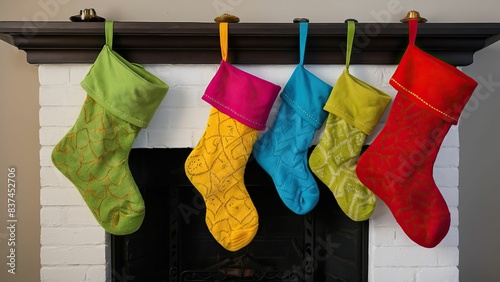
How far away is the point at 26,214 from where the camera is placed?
173cm

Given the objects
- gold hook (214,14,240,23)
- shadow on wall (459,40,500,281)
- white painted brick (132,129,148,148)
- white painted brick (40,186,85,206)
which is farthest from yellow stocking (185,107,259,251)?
shadow on wall (459,40,500,281)

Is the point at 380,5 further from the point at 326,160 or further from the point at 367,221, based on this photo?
the point at 367,221

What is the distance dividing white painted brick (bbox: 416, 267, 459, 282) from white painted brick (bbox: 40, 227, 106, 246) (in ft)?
3.55

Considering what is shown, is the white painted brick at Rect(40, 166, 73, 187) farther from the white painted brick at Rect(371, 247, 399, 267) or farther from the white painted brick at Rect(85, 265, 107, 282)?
the white painted brick at Rect(371, 247, 399, 267)

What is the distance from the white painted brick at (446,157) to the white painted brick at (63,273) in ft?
4.07

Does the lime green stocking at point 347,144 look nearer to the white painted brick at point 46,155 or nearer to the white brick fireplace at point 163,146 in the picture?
the white brick fireplace at point 163,146

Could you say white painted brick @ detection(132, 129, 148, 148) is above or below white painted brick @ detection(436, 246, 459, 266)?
above

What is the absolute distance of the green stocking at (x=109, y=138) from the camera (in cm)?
141

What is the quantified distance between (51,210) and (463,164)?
1489 millimetres

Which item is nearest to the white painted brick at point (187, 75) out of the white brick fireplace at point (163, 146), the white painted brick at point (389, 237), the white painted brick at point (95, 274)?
the white brick fireplace at point (163, 146)

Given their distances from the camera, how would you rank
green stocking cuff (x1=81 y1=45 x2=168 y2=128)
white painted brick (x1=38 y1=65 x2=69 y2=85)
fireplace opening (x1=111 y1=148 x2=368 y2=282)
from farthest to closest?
fireplace opening (x1=111 y1=148 x2=368 y2=282) → white painted brick (x1=38 y1=65 x2=69 y2=85) → green stocking cuff (x1=81 y1=45 x2=168 y2=128)

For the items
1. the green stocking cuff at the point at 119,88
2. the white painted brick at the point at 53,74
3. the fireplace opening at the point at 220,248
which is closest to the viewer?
the green stocking cuff at the point at 119,88

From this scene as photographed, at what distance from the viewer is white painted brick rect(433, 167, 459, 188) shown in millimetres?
1591

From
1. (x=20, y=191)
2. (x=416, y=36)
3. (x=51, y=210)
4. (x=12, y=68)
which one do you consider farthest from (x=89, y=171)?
(x=416, y=36)
